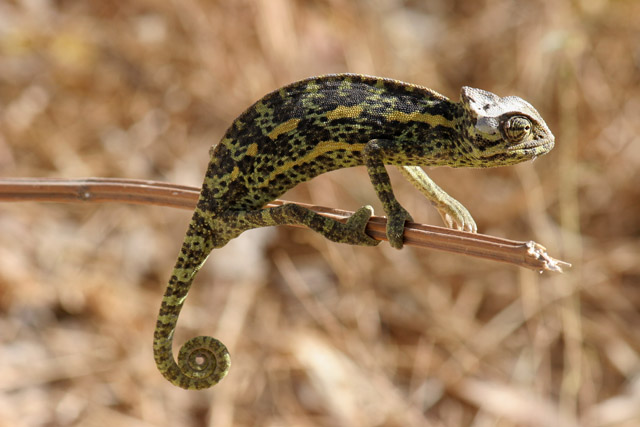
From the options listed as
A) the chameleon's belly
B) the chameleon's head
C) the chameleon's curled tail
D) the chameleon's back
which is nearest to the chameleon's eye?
the chameleon's head

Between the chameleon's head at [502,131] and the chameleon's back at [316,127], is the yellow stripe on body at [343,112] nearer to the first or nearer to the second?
the chameleon's back at [316,127]

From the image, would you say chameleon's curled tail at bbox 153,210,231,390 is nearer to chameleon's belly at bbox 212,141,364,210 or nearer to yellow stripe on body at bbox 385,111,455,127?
chameleon's belly at bbox 212,141,364,210

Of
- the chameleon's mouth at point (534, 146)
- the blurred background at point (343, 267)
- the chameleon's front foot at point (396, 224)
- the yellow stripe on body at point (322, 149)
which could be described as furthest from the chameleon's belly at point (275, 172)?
the blurred background at point (343, 267)

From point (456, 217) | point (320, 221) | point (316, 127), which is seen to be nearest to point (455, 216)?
point (456, 217)

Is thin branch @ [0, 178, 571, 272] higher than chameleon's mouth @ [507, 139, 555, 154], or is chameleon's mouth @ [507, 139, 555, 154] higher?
chameleon's mouth @ [507, 139, 555, 154]

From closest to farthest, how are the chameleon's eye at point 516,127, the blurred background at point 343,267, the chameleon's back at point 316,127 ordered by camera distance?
the chameleon's eye at point 516,127 < the chameleon's back at point 316,127 < the blurred background at point 343,267

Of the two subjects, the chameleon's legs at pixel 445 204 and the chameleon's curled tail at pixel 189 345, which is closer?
the chameleon's curled tail at pixel 189 345

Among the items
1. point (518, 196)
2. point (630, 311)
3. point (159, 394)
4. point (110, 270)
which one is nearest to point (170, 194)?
point (159, 394)

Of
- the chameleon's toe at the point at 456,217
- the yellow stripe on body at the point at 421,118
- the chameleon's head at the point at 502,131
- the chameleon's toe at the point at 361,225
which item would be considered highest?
the chameleon's head at the point at 502,131
